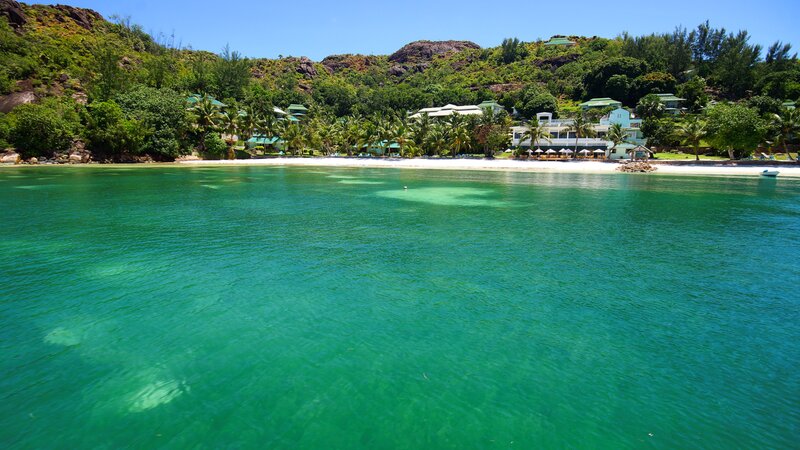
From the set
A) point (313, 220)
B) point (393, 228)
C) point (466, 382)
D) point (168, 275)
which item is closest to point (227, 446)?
point (466, 382)

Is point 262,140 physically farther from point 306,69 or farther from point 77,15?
point 306,69

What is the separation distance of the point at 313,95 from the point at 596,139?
324 feet

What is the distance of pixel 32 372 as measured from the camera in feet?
28.3

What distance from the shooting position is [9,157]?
63.2m

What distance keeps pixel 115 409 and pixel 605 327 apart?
1091 cm

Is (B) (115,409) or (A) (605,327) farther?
(A) (605,327)

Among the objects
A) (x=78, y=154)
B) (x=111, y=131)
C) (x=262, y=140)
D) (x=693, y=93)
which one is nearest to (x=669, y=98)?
(x=693, y=93)

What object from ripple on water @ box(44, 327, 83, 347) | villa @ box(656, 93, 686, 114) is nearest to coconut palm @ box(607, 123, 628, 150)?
villa @ box(656, 93, 686, 114)

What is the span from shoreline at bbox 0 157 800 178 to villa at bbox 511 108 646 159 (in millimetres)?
7218

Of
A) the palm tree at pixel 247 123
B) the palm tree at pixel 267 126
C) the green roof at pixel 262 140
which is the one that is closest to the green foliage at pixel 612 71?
the palm tree at pixel 267 126

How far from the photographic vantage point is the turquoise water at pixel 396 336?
23.2 ft

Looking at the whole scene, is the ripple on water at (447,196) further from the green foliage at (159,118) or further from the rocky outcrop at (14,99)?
the rocky outcrop at (14,99)

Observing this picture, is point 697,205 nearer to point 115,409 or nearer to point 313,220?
point 313,220

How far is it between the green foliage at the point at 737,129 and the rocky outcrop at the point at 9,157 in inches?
4032
